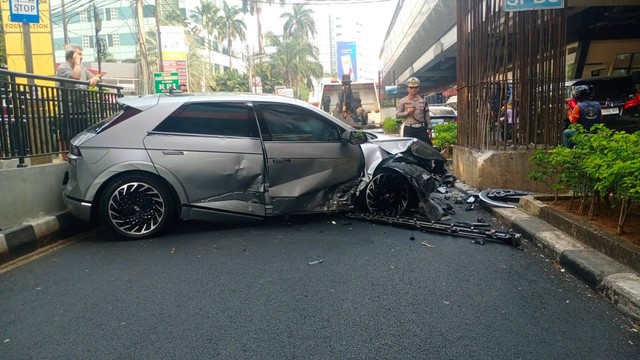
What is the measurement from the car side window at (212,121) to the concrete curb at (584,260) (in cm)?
323

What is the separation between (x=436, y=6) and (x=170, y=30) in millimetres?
19261

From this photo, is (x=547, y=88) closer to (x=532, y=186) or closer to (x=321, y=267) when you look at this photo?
(x=532, y=186)

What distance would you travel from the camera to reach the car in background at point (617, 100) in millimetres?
10695

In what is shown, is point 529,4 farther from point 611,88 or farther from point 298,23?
point 298,23

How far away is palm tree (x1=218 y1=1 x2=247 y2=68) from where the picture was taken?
61.4 m

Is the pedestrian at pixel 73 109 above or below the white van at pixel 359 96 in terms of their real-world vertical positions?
below

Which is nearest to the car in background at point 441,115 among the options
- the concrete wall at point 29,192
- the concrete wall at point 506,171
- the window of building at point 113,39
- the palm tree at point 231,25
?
the concrete wall at point 506,171

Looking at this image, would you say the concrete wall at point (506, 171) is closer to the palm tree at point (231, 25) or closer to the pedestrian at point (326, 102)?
the pedestrian at point (326, 102)

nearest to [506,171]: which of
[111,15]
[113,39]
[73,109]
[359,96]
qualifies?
[73,109]

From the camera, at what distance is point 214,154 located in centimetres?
550

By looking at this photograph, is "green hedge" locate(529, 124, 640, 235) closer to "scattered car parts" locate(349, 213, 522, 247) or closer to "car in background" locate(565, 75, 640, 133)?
"scattered car parts" locate(349, 213, 522, 247)

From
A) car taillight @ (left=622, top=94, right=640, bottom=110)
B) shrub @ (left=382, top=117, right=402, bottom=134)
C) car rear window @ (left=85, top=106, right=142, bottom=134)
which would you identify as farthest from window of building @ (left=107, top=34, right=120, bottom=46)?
car rear window @ (left=85, top=106, right=142, bottom=134)

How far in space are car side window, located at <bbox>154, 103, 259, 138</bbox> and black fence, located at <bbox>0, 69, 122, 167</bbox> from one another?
5.06 ft

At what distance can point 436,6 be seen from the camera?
2136 cm
